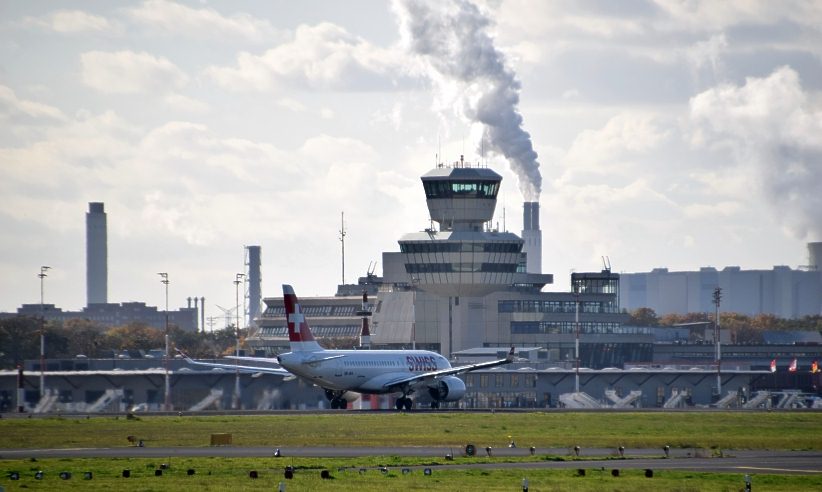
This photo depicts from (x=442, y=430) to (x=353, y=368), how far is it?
104 ft

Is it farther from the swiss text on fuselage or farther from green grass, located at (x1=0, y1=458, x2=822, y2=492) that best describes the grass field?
the swiss text on fuselage

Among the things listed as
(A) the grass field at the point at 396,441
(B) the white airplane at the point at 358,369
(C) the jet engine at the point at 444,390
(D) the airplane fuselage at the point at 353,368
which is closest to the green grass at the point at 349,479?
(A) the grass field at the point at 396,441

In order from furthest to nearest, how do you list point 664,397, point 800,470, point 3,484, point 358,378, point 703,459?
point 664,397, point 358,378, point 703,459, point 800,470, point 3,484

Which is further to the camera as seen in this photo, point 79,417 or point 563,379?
point 563,379

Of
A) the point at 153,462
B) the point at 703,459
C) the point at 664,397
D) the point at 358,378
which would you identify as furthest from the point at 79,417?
the point at 664,397

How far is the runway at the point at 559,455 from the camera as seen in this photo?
73.1 meters

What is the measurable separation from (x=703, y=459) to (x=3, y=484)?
118 ft

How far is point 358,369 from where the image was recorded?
135 metres

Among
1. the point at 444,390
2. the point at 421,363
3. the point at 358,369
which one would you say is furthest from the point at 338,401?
the point at 444,390

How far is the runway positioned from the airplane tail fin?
43782 mm

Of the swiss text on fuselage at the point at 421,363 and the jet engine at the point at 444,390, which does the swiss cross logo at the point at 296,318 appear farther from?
the jet engine at the point at 444,390

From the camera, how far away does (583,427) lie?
10931 centimetres

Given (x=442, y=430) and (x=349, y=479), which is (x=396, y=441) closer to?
(x=442, y=430)

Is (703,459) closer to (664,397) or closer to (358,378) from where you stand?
(358,378)
